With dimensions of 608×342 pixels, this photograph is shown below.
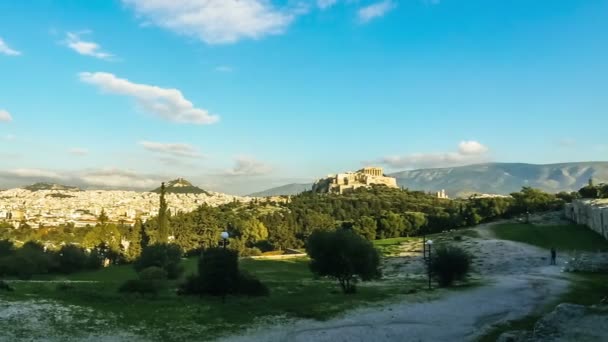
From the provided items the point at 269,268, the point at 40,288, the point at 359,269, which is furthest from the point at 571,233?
the point at 40,288

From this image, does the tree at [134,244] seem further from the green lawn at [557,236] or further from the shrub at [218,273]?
the green lawn at [557,236]

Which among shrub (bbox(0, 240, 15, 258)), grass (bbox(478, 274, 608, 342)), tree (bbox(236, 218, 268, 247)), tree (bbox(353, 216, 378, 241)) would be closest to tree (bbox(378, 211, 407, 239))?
tree (bbox(353, 216, 378, 241))

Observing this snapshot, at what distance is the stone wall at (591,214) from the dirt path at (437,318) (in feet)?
101

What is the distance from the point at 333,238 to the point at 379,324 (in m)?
13.6

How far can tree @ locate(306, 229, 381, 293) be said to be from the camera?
1422 inches

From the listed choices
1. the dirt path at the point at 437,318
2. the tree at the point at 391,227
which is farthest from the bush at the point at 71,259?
the tree at the point at 391,227

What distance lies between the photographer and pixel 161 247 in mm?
54062

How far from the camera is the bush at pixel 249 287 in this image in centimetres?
3084

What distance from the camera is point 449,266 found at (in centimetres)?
4034

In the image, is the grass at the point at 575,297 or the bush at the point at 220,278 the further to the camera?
the bush at the point at 220,278

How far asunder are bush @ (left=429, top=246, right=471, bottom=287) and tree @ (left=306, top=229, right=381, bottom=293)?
246 inches

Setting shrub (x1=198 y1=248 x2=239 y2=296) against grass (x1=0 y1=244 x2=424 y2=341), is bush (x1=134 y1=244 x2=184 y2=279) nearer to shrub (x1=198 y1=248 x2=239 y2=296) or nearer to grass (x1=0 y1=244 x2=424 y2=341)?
grass (x1=0 y1=244 x2=424 y2=341)

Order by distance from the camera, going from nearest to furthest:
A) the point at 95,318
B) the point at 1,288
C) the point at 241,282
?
the point at 95,318, the point at 1,288, the point at 241,282

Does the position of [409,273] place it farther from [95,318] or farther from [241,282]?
[95,318]
